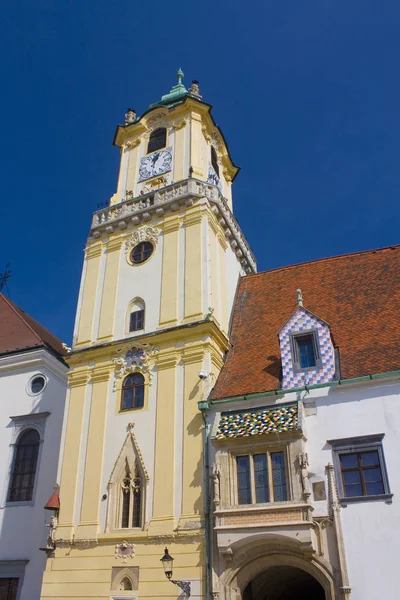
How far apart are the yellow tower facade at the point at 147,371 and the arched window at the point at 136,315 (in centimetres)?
4

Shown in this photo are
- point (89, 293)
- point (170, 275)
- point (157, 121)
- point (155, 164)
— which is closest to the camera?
point (170, 275)

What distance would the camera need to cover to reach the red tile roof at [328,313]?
16.7 meters

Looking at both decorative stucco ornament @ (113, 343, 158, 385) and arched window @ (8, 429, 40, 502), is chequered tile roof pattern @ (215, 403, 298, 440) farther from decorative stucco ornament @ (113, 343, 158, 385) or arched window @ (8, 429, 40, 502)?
arched window @ (8, 429, 40, 502)

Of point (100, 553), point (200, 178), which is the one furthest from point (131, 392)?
point (200, 178)

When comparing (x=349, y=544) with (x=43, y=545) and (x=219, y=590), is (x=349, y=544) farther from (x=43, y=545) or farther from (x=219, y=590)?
(x=43, y=545)

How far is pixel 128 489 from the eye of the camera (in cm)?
1702

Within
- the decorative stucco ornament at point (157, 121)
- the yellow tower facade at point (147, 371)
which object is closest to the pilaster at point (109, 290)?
the yellow tower facade at point (147, 371)

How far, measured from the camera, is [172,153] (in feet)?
81.7

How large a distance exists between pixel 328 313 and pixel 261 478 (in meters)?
6.43

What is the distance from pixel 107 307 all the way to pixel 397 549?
1266cm

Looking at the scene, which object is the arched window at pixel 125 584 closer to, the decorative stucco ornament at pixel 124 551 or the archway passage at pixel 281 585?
the decorative stucco ornament at pixel 124 551

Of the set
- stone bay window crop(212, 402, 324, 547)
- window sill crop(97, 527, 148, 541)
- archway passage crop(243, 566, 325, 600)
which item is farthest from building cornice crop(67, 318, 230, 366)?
archway passage crop(243, 566, 325, 600)

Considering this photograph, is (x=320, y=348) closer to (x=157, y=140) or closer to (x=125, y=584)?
(x=125, y=584)

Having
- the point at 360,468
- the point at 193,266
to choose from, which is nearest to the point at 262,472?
the point at 360,468
